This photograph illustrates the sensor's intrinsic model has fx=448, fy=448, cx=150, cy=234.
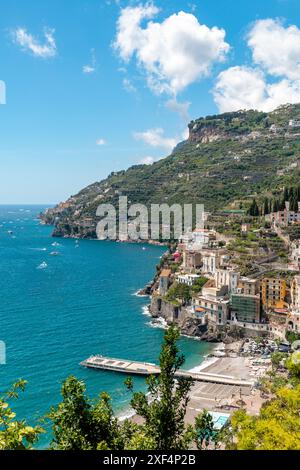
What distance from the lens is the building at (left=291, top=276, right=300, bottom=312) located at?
134 feet

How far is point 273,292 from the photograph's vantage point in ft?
140

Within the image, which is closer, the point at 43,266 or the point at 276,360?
the point at 276,360

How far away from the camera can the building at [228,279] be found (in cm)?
4425

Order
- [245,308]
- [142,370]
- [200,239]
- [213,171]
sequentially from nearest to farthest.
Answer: [142,370] < [245,308] < [200,239] < [213,171]

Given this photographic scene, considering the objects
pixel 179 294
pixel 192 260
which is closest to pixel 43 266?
pixel 192 260

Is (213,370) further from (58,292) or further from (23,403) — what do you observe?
(58,292)

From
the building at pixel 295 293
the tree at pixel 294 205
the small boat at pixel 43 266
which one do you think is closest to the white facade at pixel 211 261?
the building at pixel 295 293

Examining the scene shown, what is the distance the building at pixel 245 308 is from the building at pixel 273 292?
0.90m

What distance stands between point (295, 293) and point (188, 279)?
12.5 m

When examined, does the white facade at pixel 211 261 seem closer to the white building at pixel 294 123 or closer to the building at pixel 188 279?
the building at pixel 188 279

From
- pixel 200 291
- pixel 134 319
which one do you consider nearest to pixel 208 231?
pixel 200 291

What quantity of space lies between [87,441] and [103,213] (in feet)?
403

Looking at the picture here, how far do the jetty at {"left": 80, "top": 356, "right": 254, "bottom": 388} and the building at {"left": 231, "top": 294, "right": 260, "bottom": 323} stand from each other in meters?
10.5

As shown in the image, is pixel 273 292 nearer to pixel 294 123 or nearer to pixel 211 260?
pixel 211 260
